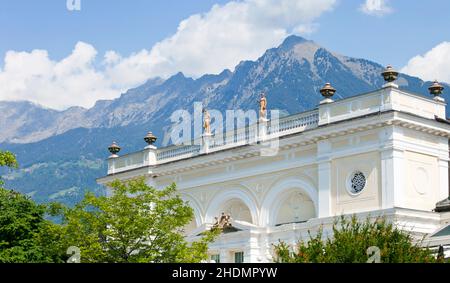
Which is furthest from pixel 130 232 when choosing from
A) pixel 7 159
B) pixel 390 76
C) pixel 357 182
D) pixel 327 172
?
pixel 390 76

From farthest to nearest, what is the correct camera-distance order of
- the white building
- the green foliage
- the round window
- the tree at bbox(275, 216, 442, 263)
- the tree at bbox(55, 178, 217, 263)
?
the round window
the white building
the tree at bbox(55, 178, 217, 263)
the green foliage
the tree at bbox(275, 216, 442, 263)

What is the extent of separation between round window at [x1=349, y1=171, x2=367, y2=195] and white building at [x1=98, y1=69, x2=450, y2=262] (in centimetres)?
5

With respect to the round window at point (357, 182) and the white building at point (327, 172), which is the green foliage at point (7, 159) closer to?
the white building at point (327, 172)

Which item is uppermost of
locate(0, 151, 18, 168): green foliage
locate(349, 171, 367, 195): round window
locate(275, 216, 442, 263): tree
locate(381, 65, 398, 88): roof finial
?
locate(381, 65, 398, 88): roof finial

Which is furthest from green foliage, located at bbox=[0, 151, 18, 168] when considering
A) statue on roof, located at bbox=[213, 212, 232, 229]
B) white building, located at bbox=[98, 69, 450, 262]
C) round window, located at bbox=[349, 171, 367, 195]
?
round window, located at bbox=[349, 171, 367, 195]

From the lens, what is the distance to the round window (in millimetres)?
39594

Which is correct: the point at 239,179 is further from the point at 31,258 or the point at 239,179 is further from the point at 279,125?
the point at 31,258

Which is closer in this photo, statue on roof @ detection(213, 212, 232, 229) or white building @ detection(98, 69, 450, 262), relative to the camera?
white building @ detection(98, 69, 450, 262)

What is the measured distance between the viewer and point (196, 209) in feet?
160

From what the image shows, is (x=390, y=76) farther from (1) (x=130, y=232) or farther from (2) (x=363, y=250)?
(2) (x=363, y=250)

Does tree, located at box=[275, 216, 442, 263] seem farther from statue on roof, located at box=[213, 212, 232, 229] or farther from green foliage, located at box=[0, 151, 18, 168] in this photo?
statue on roof, located at box=[213, 212, 232, 229]
